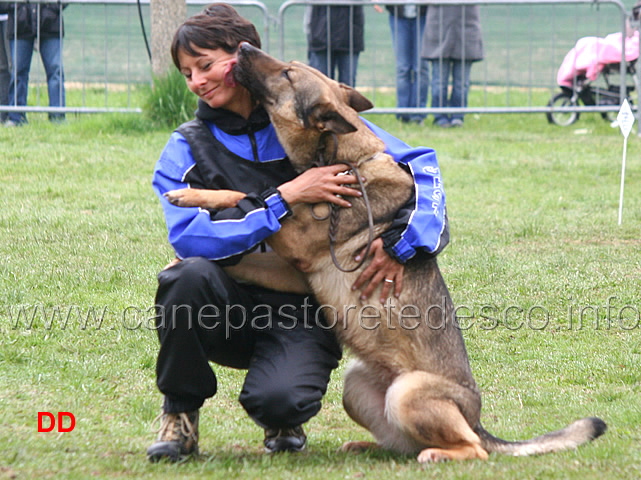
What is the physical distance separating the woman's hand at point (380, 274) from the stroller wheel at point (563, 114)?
9.12m

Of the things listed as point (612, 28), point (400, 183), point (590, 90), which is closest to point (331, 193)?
point (400, 183)

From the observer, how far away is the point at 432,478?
2.95 meters

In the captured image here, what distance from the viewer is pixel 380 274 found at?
3393mm

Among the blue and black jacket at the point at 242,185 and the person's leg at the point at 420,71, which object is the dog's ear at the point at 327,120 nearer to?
the blue and black jacket at the point at 242,185

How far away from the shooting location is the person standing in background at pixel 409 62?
1105 cm

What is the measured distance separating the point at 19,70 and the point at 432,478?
28.5 feet

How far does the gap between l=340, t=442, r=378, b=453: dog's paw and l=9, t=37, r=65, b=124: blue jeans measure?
777cm

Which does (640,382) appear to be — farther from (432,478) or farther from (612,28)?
(612,28)

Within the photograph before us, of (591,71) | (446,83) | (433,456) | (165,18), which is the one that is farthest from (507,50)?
(433,456)

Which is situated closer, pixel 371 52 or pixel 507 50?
pixel 507 50

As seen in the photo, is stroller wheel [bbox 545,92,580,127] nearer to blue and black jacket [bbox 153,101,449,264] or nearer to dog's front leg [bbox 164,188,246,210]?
blue and black jacket [bbox 153,101,449,264]

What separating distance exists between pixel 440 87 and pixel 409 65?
479 millimetres

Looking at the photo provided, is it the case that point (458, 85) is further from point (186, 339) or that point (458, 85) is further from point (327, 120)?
point (186, 339)

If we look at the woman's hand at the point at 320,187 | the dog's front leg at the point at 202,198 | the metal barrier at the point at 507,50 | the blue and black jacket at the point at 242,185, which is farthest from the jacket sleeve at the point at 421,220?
the metal barrier at the point at 507,50
